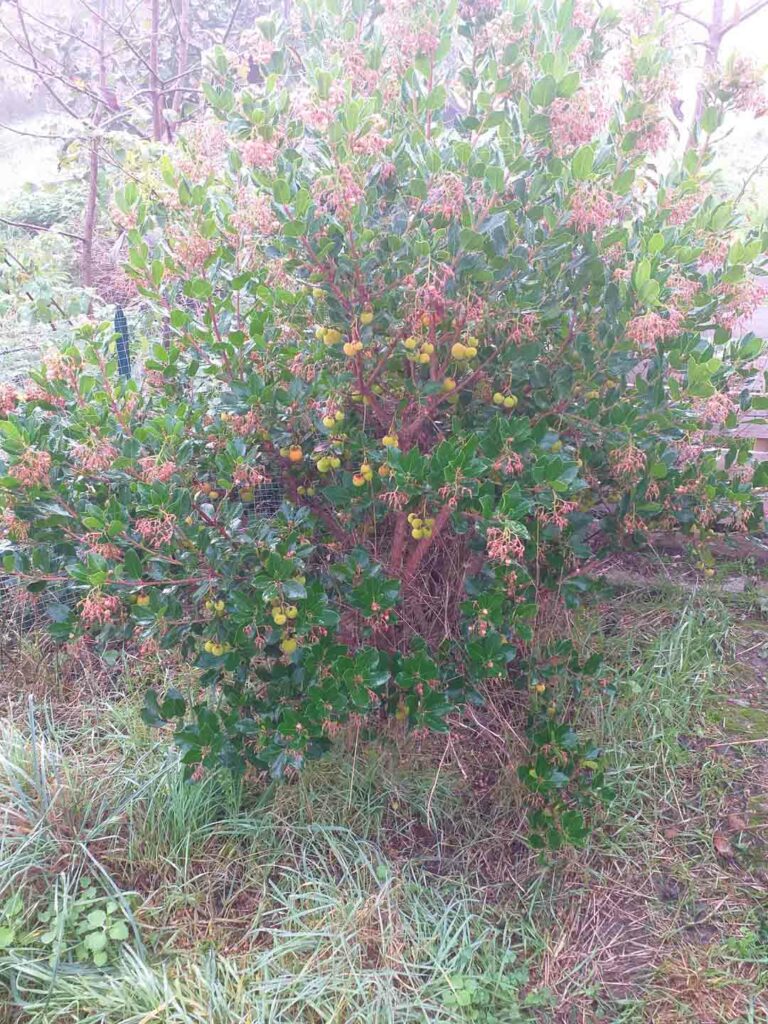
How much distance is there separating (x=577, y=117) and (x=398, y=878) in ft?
7.45

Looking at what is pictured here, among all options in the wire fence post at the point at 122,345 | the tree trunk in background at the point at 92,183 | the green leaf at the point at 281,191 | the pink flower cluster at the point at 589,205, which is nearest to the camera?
the green leaf at the point at 281,191

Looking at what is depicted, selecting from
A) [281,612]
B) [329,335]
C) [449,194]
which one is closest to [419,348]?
[329,335]

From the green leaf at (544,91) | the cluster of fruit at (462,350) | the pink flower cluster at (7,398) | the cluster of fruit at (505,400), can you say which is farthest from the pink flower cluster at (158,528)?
the green leaf at (544,91)

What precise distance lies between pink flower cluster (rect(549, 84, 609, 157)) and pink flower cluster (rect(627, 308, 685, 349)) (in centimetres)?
50

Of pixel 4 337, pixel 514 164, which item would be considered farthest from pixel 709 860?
pixel 4 337

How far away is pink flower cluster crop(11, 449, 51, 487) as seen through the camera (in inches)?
78.5

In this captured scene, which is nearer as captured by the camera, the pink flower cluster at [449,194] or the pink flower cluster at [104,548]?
the pink flower cluster at [449,194]

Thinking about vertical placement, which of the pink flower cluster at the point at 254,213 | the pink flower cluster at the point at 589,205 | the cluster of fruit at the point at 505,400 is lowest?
the cluster of fruit at the point at 505,400

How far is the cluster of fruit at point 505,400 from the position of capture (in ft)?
7.02

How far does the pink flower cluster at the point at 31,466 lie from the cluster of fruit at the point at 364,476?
0.86 metres

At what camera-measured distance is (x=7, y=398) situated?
2180 millimetres

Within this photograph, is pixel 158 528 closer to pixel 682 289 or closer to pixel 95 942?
pixel 95 942

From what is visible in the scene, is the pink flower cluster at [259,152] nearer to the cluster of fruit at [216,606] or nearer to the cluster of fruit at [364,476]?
the cluster of fruit at [364,476]

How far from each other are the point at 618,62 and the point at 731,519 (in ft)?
4.82
